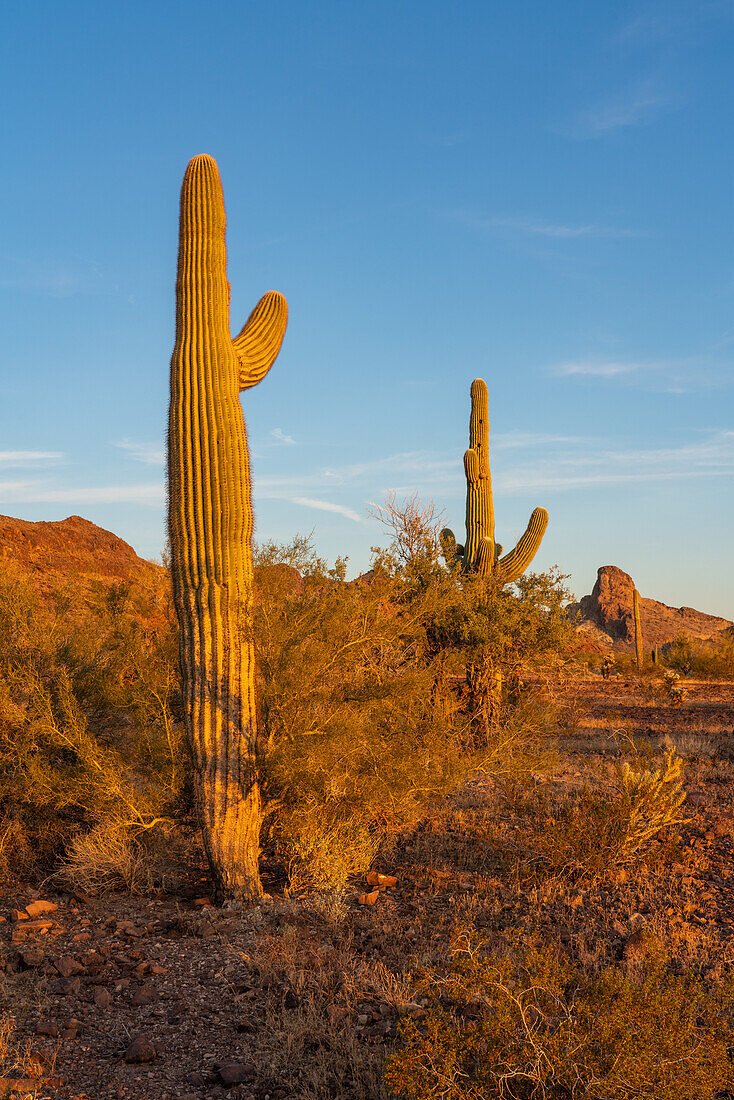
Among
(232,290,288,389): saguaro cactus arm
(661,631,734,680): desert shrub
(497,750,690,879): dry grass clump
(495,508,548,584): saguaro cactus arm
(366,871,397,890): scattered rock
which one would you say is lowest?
(366,871,397,890): scattered rock

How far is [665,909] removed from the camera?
561cm

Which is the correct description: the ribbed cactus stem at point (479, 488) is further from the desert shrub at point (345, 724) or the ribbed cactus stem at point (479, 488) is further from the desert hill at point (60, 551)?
the desert hill at point (60, 551)

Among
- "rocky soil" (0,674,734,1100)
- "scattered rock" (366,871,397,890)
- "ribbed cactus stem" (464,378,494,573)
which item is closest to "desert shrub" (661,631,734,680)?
"ribbed cactus stem" (464,378,494,573)

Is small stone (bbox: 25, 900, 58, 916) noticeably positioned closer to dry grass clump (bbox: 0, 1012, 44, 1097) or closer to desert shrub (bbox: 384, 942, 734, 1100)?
dry grass clump (bbox: 0, 1012, 44, 1097)

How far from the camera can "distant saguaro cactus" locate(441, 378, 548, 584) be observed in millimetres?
14344

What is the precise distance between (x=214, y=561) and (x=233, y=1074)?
3.59 metres

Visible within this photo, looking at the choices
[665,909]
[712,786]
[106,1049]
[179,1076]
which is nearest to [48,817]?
[106,1049]

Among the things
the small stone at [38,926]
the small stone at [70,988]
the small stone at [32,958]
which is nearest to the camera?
the small stone at [70,988]

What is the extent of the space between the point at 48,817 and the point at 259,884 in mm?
2186

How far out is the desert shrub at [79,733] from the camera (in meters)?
6.43

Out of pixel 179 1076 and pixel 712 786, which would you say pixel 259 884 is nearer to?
pixel 179 1076

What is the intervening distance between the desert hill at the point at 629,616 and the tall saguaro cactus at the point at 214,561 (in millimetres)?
71958

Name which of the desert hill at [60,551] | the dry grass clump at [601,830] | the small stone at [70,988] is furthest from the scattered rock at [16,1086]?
the desert hill at [60,551]

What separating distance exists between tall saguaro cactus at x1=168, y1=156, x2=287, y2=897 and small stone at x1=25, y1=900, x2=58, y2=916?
1.19 meters
